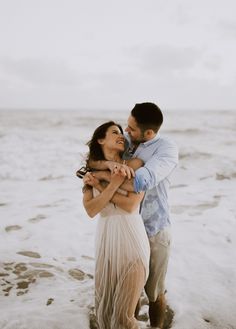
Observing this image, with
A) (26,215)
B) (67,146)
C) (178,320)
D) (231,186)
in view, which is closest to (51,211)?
(26,215)

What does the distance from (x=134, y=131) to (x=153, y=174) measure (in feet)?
1.42

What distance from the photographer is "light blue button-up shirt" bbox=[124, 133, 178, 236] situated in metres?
2.53

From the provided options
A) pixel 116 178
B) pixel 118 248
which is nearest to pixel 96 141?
pixel 116 178

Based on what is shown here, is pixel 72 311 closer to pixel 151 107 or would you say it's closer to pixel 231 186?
pixel 151 107

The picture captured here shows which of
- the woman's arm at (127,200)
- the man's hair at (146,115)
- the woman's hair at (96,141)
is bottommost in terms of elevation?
the woman's arm at (127,200)

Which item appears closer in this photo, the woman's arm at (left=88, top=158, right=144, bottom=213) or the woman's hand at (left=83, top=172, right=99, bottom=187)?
the woman's arm at (left=88, top=158, right=144, bottom=213)

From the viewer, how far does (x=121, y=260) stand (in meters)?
2.58

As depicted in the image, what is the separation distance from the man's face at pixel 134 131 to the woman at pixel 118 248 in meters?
0.25

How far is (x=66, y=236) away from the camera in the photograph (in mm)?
6129

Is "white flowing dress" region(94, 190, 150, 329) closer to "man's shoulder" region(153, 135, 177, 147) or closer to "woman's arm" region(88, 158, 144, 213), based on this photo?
"woman's arm" region(88, 158, 144, 213)

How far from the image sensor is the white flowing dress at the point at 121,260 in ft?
8.47

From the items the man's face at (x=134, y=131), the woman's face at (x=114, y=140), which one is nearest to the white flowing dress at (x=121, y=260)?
the woman's face at (x=114, y=140)

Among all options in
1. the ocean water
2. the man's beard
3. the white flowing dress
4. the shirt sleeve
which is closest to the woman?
the white flowing dress

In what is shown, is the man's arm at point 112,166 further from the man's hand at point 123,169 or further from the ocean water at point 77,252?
the ocean water at point 77,252
